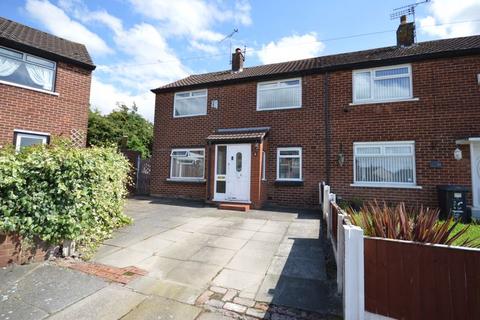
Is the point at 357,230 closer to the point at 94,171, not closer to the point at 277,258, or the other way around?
the point at 277,258

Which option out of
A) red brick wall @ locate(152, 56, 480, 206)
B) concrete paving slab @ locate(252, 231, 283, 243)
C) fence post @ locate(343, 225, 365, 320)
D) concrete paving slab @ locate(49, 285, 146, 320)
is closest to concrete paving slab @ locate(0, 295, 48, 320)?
concrete paving slab @ locate(49, 285, 146, 320)

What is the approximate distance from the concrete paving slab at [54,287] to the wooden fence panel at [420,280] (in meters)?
3.40

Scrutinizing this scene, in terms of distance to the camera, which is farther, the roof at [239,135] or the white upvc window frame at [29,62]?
the roof at [239,135]

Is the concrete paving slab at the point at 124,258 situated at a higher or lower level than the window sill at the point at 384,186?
lower

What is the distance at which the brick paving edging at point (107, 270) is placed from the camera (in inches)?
145

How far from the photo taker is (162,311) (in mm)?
2910

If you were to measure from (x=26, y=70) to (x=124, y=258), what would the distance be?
8.33 metres

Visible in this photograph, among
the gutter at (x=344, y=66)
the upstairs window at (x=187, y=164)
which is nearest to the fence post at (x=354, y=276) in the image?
the gutter at (x=344, y=66)

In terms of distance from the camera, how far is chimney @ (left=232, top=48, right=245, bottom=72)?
12984mm

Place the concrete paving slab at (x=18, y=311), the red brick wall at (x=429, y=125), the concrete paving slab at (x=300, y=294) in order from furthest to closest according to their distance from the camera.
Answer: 1. the red brick wall at (x=429, y=125)
2. the concrete paving slab at (x=300, y=294)
3. the concrete paving slab at (x=18, y=311)

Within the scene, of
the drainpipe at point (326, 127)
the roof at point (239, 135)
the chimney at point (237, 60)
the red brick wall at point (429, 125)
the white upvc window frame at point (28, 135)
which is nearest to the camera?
the red brick wall at point (429, 125)

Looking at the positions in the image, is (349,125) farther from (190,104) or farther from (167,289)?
(167,289)

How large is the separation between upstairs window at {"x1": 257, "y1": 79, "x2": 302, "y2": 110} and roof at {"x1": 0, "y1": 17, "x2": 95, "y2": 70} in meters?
7.05

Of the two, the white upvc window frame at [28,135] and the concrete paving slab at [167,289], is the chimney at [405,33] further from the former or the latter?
the white upvc window frame at [28,135]
